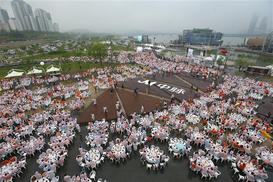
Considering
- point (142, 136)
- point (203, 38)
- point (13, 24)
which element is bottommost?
point (203, 38)

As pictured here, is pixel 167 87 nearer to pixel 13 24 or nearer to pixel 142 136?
pixel 142 136

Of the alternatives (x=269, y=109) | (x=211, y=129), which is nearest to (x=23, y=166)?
(x=211, y=129)

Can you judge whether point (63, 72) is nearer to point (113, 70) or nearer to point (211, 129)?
point (113, 70)

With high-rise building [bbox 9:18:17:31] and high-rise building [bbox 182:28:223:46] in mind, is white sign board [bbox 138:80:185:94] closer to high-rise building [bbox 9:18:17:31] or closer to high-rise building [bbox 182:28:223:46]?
high-rise building [bbox 182:28:223:46]

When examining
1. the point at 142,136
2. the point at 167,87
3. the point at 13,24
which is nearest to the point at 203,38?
the point at 167,87

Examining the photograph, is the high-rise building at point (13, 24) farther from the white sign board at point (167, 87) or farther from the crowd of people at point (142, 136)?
the white sign board at point (167, 87)

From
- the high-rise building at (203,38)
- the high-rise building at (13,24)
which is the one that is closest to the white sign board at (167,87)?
the high-rise building at (203,38)

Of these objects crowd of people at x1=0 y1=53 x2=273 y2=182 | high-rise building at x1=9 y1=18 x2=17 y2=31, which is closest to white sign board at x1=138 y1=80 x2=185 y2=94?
crowd of people at x1=0 y1=53 x2=273 y2=182
